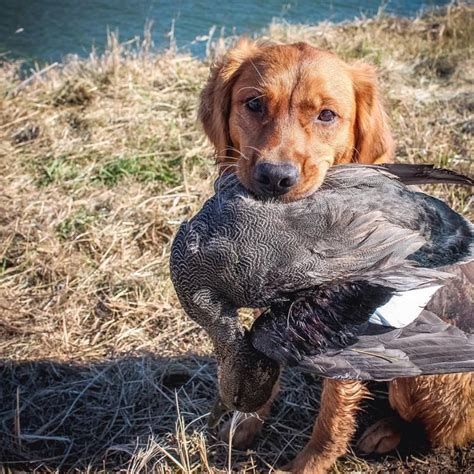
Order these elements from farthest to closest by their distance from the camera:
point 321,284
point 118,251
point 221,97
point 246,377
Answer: point 118,251 < point 221,97 < point 246,377 < point 321,284

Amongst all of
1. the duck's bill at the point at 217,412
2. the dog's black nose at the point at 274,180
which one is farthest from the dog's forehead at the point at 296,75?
the duck's bill at the point at 217,412

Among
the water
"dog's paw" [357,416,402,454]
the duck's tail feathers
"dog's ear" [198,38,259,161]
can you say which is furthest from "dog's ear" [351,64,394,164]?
the water

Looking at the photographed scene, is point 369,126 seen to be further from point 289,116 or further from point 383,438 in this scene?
point 383,438

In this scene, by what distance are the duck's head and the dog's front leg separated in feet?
0.99

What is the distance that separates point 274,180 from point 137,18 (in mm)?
7902

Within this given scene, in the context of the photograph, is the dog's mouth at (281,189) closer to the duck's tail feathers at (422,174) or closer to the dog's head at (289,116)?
the dog's head at (289,116)

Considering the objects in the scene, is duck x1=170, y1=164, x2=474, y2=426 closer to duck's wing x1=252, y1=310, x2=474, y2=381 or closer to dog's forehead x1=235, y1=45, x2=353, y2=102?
duck's wing x1=252, y1=310, x2=474, y2=381

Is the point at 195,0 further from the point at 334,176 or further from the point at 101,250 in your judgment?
the point at 334,176

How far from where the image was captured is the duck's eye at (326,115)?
3121 mm

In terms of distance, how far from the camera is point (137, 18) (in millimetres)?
9688

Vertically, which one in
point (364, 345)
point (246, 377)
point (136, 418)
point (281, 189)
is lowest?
point (136, 418)

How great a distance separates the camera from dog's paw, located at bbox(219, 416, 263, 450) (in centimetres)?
323

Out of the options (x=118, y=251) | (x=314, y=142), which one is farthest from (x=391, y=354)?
(x=118, y=251)

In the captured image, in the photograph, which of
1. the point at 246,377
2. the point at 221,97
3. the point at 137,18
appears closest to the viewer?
the point at 246,377
